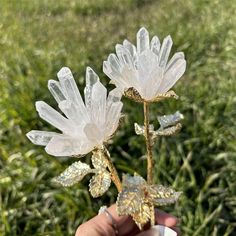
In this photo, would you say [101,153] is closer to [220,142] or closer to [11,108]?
[220,142]

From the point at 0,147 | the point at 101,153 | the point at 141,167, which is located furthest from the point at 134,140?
the point at 101,153

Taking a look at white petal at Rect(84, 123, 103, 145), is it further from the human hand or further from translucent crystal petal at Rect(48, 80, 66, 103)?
the human hand

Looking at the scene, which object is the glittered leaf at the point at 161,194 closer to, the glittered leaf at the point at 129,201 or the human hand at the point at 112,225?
the glittered leaf at the point at 129,201

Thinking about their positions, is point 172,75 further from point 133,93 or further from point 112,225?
point 112,225

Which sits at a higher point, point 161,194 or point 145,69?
point 145,69

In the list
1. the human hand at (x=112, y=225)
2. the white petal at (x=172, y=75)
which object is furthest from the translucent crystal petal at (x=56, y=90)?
the human hand at (x=112, y=225)

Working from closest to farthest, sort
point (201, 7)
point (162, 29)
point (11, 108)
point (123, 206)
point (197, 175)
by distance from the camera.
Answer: point (123, 206) → point (197, 175) → point (11, 108) → point (162, 29) → point (201, 7)

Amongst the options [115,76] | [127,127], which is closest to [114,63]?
[115,76]
